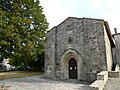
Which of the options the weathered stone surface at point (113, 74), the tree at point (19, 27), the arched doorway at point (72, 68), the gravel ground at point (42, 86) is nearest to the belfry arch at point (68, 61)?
the arched doorway at point (72, 68)

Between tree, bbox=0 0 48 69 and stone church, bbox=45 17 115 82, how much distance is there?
2365 millimetres

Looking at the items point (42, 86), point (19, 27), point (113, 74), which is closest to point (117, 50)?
point (113, 74)

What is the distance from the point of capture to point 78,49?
45.8 ft

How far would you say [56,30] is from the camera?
16.2 meters

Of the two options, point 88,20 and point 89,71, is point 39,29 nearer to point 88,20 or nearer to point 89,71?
point 88,20

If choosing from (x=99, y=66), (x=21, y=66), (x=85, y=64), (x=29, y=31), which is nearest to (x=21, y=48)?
(x=29, y=31)

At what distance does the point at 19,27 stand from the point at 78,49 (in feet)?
21.5

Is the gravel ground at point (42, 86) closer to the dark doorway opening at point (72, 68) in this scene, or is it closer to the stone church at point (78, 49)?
the stone church at point (78, 49)

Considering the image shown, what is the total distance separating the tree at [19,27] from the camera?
32.7 ft

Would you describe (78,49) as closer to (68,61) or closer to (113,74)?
(68,61)

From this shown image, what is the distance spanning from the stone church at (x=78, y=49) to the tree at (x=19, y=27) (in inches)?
Answer: 93.1

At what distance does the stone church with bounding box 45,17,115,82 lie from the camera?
12602mm

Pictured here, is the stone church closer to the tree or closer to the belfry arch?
the belfry arch

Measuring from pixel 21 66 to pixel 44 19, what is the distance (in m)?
23.7
